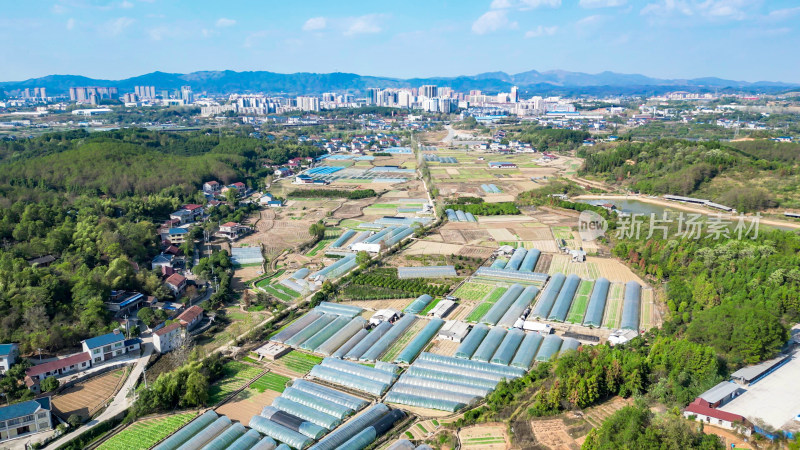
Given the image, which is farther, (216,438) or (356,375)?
(356,375)

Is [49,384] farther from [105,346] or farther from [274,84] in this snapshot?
[274,84]

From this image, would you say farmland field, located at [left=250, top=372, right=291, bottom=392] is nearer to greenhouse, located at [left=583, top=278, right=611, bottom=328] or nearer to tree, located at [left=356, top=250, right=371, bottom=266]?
tree, located at [left=356, top=250, right=371, bottom=266]

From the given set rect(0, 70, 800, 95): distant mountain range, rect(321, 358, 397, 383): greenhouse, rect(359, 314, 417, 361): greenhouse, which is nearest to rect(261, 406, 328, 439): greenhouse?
rect(321, 358, 397, 383): greenhouse

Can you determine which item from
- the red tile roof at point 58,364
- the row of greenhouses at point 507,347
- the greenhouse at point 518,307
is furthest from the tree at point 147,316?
the greenhouse at point 518,307

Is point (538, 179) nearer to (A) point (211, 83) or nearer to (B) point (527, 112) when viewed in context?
(B) point (527, 112)

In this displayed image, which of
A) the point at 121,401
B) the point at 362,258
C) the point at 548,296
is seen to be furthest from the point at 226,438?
the point at 548,296

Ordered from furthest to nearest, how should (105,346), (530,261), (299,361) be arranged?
(530,261), (299,361), (105,346)
